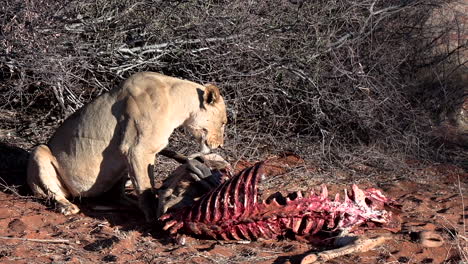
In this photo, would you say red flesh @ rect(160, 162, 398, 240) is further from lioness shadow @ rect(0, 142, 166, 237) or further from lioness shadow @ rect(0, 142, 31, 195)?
lioness shadow @ rect(0, 142, 31, 195)

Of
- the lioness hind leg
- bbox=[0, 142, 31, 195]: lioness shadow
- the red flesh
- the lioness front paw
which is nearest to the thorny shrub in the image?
bbox=[0, 142, 31, 195]: lioness shadow

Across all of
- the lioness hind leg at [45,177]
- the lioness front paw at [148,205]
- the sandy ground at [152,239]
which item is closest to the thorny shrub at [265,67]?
the lioness hind leg at [45,177]

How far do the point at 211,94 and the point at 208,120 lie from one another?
24 cm

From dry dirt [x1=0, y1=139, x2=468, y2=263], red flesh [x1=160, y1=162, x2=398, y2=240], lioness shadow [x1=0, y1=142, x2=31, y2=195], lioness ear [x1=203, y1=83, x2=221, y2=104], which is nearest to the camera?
dry dirt [x1=0, y1=139, x2=468, y2=263]

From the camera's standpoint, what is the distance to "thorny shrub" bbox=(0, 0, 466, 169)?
293 inches

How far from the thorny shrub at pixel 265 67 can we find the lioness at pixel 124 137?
1.28 meters

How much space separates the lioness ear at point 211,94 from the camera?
5625 millimetres

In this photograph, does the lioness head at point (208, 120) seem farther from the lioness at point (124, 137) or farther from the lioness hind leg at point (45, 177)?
the lioness hind leg at point (45, 177)

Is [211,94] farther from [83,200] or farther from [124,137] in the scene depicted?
[83,200]

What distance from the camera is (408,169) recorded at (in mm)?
7641

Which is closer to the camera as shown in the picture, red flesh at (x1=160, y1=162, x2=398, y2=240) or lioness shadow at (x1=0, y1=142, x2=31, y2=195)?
red flesh at (x1=160, y1=162, x2=398, y2=240)

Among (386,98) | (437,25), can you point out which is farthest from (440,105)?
(386,98)

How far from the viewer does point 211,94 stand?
18.6ft

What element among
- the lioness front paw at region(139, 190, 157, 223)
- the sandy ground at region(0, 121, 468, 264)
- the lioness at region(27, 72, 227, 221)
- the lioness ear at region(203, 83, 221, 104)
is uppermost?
the lioness ear at region(203, 83, 221, 104)
